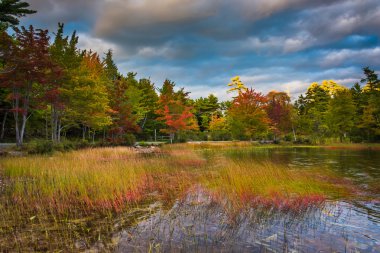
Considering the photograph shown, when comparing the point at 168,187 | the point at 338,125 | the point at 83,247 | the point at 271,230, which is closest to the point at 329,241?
the point at 271,230

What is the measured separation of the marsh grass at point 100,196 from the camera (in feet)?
17.5

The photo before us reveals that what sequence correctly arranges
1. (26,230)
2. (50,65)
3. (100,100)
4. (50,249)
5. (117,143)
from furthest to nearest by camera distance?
(117,143), (100,100), (50,65), (26,230), (50,249)

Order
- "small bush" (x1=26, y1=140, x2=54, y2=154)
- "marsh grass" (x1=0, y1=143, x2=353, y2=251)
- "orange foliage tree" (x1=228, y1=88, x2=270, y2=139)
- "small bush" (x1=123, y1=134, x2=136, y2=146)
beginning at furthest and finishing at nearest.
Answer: "orange foliage tree" (x1=228, y1=88, x2=270, y2=139), "small bush" (x1=123, y1=134, x2=136, y2=146), "small bush" (x1=26, y1=140, x2=54, y2=154), "marsh grass" (x1=0, y1=143, x2=353, y2=251)

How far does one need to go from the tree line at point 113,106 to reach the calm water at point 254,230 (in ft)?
47.3

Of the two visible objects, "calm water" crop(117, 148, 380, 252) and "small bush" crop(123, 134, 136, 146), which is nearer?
"calm water" crop(117, 148, 380, 252)

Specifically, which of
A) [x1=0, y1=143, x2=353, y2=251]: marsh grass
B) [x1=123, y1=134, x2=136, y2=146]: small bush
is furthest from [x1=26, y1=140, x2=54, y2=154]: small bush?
[x1=123, y1=134, x2=136, y2=146]: small bush

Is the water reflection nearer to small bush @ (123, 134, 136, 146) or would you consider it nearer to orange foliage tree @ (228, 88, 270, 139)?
small bush @ (123, 134, 136, 146)

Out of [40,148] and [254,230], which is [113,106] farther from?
[254,230]

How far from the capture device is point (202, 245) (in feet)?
15.9

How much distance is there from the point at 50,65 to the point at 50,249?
1764 centimetres

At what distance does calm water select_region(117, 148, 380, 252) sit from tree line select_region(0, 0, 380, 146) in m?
14.4

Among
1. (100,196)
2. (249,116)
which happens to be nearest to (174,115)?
(249,116)

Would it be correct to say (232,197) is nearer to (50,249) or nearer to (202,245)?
(202,245)

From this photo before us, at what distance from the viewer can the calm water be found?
15.9 ft
